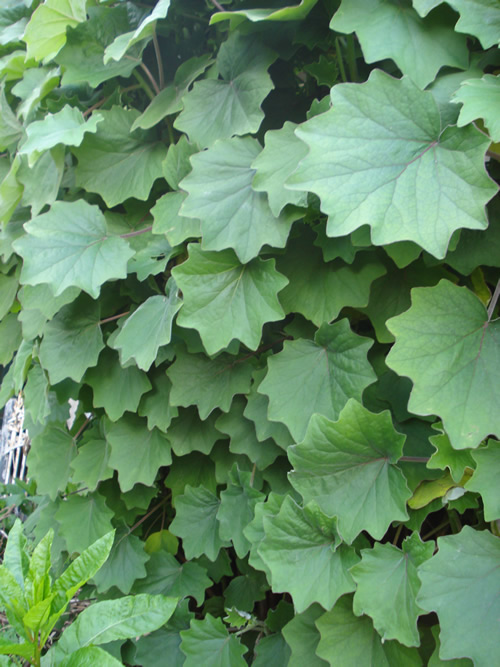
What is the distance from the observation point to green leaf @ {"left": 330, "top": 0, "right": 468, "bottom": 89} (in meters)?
0.96

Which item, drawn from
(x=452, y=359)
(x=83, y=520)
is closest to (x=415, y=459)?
(x=452, y=359)

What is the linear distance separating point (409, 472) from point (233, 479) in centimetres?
42

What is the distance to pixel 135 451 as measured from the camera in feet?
4.61

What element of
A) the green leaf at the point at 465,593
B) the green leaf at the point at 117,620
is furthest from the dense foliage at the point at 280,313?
the green leaf at the point at 117,620

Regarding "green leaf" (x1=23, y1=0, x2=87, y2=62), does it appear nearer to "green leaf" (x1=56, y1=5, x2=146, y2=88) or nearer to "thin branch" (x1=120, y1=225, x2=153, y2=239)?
"green leaf" (x1=56, y1=5, x2=146, y2=88)

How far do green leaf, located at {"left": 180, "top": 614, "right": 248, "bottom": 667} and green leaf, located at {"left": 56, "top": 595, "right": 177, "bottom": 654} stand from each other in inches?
4.0

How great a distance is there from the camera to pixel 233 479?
1256 millimetres

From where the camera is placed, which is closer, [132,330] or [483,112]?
[483,112]

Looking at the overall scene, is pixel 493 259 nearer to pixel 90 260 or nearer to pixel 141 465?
pixel 90 260

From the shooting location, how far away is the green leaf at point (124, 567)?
145 centimetres

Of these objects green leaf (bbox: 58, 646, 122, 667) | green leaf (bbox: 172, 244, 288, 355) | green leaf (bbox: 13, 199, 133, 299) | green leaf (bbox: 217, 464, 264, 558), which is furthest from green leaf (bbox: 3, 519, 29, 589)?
green leaf (bbox: 172, 244, 288, 355)

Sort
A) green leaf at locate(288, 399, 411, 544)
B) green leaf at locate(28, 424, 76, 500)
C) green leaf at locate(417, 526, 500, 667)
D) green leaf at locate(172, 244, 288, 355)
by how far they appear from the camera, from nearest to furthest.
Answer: green leaf at locate(417, 526, 500, 667) < green leaf at locate(288, 399, 411, 544) < green leaf at locate(172, 244, 288, 355) < green leaf at locate(28, 424, 76, 500)

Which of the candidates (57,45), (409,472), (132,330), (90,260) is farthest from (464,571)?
(57,45)

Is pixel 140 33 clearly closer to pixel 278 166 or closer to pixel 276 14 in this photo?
pixel 276 14
